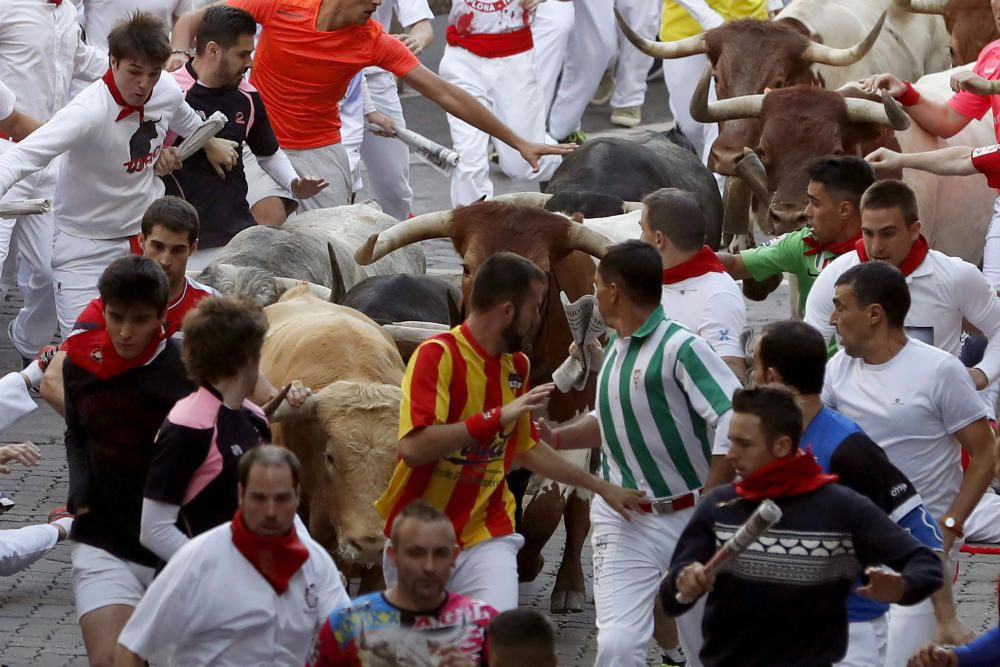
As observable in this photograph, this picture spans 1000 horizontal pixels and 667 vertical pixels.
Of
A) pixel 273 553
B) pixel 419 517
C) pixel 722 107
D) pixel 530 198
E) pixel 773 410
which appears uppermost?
pixel 773 410

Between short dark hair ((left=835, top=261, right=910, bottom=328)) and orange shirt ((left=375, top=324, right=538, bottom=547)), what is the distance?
46.5 inches

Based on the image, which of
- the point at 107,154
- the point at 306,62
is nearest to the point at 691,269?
the point at 107,154

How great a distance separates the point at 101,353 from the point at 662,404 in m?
1.89

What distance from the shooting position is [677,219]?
743 centimetres

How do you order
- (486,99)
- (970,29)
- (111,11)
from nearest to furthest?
(970,29) < (111,11) < (486,99)

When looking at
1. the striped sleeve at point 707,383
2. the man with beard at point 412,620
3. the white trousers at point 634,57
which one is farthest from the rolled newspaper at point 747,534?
the white trousers at point 634,57

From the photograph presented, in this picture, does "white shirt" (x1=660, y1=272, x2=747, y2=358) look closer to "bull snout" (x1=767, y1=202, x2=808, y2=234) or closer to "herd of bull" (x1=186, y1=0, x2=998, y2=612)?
"herd of bull" (x1=186, y1=0, x2=998, y2=612)

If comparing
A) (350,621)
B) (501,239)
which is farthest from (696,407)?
(501,239)

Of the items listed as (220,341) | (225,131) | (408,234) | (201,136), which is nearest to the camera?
(220,341)

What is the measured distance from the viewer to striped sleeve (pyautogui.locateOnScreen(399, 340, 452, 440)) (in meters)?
6.47

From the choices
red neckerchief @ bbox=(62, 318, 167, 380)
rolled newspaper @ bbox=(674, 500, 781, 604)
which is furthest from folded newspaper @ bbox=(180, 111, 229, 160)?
rolled newspaper @ bbox=(674, 500, 781, 604)

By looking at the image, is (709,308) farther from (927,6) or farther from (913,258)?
(927,6)

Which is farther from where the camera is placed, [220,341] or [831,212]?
[831,212]

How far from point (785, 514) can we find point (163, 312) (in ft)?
7.12
